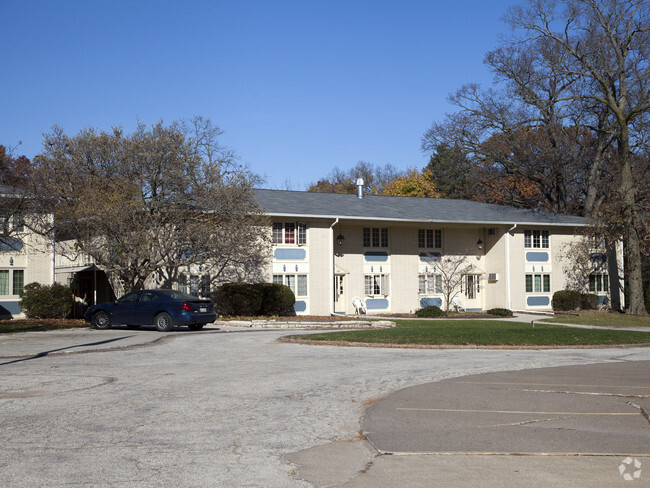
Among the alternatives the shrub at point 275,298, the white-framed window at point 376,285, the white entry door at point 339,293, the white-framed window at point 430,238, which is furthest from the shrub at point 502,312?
the shrub at point 275,298

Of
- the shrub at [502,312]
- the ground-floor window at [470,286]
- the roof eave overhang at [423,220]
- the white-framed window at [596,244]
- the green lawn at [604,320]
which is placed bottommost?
the green lawn at [604,320]

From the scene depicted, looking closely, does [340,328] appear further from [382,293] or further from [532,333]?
[382,293]

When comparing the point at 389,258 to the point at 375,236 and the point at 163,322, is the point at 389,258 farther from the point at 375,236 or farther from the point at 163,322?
the point at 163,322

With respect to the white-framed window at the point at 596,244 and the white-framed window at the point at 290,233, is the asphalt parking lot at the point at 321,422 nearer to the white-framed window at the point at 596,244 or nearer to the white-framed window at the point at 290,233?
the white-framed window at the point at 290,233

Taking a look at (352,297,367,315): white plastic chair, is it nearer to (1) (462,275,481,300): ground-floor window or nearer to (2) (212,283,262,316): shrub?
(2) (212,283,262,316): shrub

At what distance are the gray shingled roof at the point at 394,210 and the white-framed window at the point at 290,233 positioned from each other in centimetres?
79

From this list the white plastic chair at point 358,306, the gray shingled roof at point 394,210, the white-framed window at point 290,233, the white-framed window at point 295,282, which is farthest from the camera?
the white plastic chair at point 358,306

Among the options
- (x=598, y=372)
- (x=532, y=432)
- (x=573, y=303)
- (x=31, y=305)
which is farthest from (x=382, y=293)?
(x=532, y=432)

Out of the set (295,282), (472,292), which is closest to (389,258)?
(472,292)

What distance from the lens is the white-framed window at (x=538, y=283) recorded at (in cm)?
3909

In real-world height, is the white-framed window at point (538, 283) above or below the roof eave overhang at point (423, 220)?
below

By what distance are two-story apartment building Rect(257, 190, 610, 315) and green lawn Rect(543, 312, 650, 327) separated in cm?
430

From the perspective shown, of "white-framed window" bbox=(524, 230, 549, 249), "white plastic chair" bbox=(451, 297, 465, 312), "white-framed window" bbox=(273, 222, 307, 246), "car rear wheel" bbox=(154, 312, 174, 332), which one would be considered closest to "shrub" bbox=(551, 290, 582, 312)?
"white-framed window" bbox=(524, 230, 549, 249)

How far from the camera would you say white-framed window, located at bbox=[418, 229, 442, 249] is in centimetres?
3825
